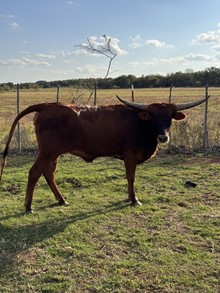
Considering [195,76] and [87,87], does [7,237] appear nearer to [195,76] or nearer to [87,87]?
[87,87]

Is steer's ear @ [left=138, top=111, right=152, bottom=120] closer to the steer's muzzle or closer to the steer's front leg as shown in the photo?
the steer's muzzle

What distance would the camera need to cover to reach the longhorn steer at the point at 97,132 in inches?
237

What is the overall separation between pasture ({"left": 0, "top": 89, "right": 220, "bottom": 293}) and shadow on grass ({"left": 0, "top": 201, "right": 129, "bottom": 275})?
12mm

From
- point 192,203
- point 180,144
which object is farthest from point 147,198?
point 180,144

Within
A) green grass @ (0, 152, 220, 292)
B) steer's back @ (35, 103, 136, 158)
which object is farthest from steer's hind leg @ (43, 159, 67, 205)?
steer's back @ (35, 103, 136, 158)

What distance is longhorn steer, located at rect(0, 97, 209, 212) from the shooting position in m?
6.03

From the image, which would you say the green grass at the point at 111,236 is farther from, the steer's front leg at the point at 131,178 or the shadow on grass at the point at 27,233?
the steer's front leg at the point at 131,178

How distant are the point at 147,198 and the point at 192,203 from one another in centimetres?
78

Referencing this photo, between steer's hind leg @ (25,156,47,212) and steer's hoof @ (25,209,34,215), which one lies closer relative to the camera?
steer's hind leg @ (25,156,47,212)

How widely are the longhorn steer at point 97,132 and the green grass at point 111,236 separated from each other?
53cm

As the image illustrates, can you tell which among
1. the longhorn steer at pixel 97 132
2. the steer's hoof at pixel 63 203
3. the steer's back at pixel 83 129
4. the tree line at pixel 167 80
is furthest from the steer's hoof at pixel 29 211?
the tree line at pixel 167 80

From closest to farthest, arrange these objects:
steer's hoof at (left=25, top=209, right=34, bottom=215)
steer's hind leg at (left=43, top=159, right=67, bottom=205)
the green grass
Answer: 1. the green grass
2. steer's hoof at (left=25, top=209, right=34, bottom=215)
3. steer's hind leg at (left=43, top=159, right=67, bottom=205)

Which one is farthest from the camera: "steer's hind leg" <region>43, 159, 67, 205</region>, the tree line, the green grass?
the tree line

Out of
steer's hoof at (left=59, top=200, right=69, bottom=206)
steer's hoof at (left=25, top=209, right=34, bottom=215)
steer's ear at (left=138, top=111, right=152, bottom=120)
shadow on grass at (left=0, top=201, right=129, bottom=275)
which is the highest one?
steer's ear at (left=138, top=111, right=152, bottom=120)
